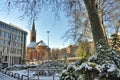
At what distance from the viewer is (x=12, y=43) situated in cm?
7431

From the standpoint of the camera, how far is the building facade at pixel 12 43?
67.6 m

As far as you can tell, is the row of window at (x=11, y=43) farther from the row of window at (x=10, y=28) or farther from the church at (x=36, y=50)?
the church at (x=36, y=50)

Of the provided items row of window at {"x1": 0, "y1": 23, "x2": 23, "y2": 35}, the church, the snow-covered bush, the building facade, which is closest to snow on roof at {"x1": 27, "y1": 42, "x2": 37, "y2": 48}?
the church

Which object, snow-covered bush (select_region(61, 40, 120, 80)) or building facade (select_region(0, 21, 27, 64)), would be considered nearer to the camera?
snow-covered bush (select_region(61, 40, 120, 80))

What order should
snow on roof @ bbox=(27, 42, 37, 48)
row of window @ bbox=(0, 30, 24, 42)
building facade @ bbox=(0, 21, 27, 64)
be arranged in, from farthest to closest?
snow on roof @ bbox=(27, 42, 37, 48), row of window @ bbox=(0, 30, 24, 42), building facade @ bbox=(0, 21, 27, 64)

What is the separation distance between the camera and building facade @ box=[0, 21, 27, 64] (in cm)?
6761

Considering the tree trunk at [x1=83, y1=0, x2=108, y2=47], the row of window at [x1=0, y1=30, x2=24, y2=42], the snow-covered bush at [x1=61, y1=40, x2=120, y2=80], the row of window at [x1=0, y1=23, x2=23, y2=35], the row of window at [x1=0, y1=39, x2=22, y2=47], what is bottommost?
the snow-covered bush at [x1=61, y1=40, x2=120, y2=80]

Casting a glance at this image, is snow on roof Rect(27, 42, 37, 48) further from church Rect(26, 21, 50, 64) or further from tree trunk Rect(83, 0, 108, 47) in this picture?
tree trunk Rect(83, 0, 108, 47)

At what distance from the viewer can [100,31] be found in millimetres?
7141

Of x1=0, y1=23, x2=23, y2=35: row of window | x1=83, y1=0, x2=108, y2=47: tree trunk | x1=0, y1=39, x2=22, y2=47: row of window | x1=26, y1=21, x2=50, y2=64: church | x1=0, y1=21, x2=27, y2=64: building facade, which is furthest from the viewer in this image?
x1=26, y1=21, x2=50, y2=64: church

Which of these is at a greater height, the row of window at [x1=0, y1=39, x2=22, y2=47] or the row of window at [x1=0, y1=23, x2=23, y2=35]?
the row of window at [x1=0, y1=23, x2=23, y2=35]

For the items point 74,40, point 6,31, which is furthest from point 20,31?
point 74,40

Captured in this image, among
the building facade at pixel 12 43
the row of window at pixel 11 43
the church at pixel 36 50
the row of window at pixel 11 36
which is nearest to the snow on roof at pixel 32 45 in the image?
the church at pixel 36 50

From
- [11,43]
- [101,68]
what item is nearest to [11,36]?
[11,43]
